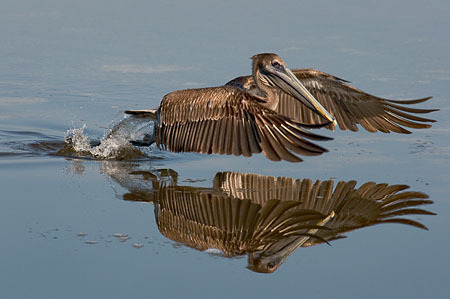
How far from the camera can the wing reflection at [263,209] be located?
527 cm

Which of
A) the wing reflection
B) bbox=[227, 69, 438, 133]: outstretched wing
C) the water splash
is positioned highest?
bbox=[227, 69, 438, 133]: outstretched wing

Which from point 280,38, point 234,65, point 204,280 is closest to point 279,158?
point 204,280

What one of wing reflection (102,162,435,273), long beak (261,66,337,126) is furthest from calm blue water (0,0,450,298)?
long beak (261,66,337,126)

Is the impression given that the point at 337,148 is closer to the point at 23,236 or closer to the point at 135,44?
the point at 23,236

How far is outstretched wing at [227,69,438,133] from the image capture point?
861cm

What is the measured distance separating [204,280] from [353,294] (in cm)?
88

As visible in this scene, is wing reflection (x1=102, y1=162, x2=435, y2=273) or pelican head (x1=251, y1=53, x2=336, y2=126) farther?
A: pelican head (x1=251, y1=53, x2=336, y2=126)

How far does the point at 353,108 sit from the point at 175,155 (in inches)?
84.6

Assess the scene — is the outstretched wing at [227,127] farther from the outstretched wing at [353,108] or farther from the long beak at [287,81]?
the outstretched wing at [353,108]

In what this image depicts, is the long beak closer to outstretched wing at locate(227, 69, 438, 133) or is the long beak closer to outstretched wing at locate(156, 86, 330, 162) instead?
outstretched wing at locate(156, 86, 330, 162)

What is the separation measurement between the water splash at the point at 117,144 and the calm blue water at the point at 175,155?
10.0 inches

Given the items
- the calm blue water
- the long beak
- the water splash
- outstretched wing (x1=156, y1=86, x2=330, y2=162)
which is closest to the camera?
the calm blue water

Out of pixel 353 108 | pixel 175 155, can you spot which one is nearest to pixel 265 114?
pixel 175 155

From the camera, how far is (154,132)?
783 centimetres
